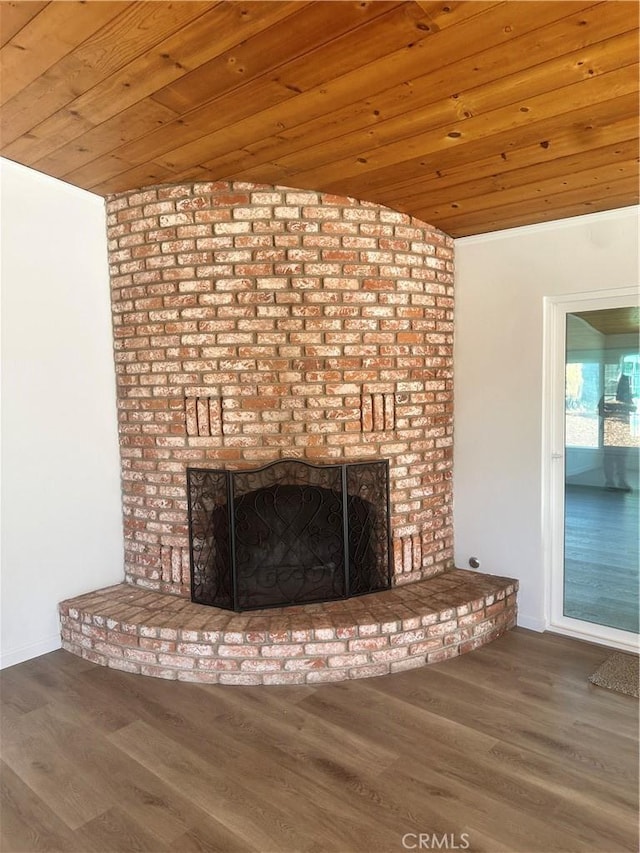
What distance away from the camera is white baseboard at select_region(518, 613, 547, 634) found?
10.3ft

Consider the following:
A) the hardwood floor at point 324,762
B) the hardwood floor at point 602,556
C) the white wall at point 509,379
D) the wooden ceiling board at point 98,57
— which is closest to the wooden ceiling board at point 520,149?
the white wall at point 509,379

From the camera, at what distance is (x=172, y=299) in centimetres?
294

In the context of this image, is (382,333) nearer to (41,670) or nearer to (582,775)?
(582,775)

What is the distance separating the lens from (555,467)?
3174 mm

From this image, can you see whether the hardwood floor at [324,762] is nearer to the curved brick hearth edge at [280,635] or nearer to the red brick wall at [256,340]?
the curved brick hearth edge at [280,635]

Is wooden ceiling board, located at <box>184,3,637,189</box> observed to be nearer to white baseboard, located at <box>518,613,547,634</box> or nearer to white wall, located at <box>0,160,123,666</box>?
white wall, located at <box>0,160,123,666</box>

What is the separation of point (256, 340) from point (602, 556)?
2.35 m

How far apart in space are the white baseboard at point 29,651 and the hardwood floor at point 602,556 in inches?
116

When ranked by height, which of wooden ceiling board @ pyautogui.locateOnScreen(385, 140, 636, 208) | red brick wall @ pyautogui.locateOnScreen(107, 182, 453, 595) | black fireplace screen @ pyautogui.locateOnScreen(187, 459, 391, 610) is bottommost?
black fireplace screen @ pyautogui.locateOnScreen(187, 459, 391, 610)

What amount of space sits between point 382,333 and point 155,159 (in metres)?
1.44

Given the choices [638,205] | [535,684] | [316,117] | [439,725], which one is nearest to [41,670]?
[439,725]

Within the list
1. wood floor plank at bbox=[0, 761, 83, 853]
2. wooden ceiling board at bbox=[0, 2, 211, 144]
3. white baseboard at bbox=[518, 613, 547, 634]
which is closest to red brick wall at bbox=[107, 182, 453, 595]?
white baseboard at bbox=[518, 613, 547, 634]

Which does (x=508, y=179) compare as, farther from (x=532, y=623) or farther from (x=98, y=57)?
(x=532, y=623)

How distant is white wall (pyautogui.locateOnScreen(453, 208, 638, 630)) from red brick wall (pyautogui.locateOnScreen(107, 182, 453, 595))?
387mm
